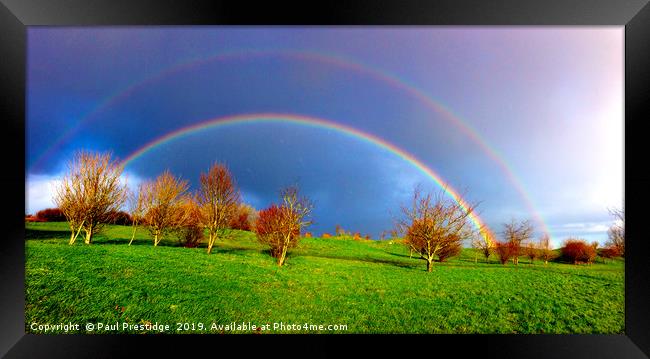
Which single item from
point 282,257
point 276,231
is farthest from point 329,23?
point 282,257

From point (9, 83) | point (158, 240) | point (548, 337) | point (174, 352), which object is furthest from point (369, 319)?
point (158, 240)

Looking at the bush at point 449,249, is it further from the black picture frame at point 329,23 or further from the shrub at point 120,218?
the shrub at point 120,218

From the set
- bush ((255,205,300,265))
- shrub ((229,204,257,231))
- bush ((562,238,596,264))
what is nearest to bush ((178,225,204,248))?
shrub ((229,204,257,231))

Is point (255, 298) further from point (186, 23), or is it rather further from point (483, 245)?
point (483, 245)

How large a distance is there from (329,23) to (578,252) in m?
23.8

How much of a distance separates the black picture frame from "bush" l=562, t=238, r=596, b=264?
60.6 feet

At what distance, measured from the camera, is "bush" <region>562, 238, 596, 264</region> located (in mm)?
19222

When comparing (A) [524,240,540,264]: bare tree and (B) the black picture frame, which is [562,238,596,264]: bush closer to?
(A) [524,240,540,264]: bare tree

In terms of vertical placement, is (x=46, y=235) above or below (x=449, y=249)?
above

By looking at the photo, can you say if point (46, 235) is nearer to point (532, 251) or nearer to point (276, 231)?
point (276, 231)

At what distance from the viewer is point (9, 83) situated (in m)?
4.98

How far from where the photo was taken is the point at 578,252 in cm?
1984

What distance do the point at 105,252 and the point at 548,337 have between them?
1298cm

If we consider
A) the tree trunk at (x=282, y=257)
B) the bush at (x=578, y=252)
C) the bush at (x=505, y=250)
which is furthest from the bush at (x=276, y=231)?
the bush at (x=578, y=252)
